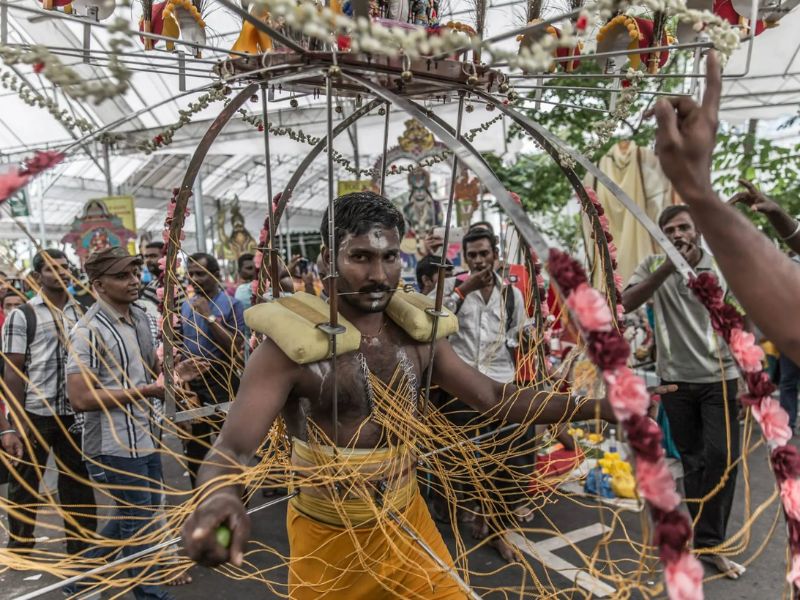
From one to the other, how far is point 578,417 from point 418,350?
0.56m

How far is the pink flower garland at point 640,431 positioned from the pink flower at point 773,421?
1.30 feet

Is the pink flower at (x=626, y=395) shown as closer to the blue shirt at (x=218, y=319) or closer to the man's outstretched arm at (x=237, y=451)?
the man's outstretched arm at (x=237, y=451)

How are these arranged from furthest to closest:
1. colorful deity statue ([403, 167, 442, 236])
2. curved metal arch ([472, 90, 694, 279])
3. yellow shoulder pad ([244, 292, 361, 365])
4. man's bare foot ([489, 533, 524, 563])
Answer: colorful deity statue ([403, 167, 442, 236]) < man's bare foot ([489, 533, 524, 563]) < yellow shoulder pad ([244, 292, 361, 365]) < curved metal arch ([472, 90, 694, 279])

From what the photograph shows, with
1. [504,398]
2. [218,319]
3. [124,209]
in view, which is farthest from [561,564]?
[124,209]

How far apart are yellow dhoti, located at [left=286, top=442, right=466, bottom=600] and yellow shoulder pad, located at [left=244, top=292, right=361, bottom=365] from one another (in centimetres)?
35

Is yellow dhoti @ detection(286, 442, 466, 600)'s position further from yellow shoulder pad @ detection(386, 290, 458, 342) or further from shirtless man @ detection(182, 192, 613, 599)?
yellow shoulder pad @ detection(386, 290, 458, 342)

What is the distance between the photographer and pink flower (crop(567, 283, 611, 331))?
0.98 metres

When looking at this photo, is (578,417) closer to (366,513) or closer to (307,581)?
(366,513)

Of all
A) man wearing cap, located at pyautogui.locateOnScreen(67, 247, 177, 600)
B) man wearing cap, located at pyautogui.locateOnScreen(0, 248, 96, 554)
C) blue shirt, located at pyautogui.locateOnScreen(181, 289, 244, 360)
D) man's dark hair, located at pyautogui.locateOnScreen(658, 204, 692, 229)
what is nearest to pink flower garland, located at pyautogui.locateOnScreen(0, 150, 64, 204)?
man wearing cap, located at pyautogui.locateOnScreen(67, 247, 177, 600)

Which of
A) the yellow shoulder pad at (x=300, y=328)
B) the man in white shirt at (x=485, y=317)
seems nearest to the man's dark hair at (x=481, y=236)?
the man in white shirt at (x=485, y=317)

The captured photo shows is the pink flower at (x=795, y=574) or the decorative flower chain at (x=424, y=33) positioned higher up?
the decorative flower chain at (x=424, y=33)

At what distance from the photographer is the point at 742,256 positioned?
1025 millimetres

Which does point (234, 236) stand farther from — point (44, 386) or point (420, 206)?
point (44, 386)

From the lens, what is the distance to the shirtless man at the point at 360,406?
1.73 meters
